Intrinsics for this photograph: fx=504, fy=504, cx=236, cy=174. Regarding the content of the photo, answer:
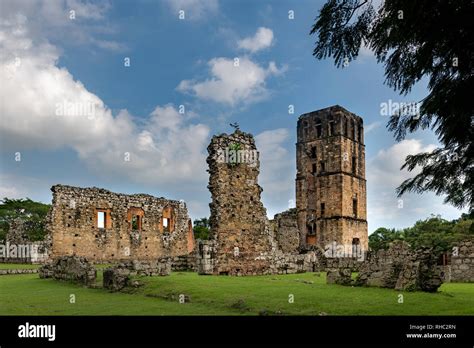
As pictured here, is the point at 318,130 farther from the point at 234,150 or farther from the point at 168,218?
the point at 234,150

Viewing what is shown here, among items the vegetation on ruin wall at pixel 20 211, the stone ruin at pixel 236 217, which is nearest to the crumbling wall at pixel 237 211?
the stone ruin at pixel 236 217

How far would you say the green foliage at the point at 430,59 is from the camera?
234 inches

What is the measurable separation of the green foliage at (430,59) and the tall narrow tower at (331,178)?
45.3 metres

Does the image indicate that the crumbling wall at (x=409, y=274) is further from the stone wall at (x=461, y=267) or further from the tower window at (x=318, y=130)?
the tower window at (x=318, y=130)

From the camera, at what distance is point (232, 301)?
10.8 m

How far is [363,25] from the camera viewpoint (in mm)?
7184

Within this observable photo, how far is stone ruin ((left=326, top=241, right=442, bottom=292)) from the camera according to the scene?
40.3 feet

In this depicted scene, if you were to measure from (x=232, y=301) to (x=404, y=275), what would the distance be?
15.2 feet

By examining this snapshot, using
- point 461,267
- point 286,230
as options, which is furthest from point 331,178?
point 461,267

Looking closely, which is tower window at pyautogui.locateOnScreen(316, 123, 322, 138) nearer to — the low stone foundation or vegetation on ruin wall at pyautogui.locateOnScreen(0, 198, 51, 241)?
vegetation on ruin wall at pyautogui.locateOnScreen(0, 198, 51, 241)

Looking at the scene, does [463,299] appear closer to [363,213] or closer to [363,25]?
[363,25]
